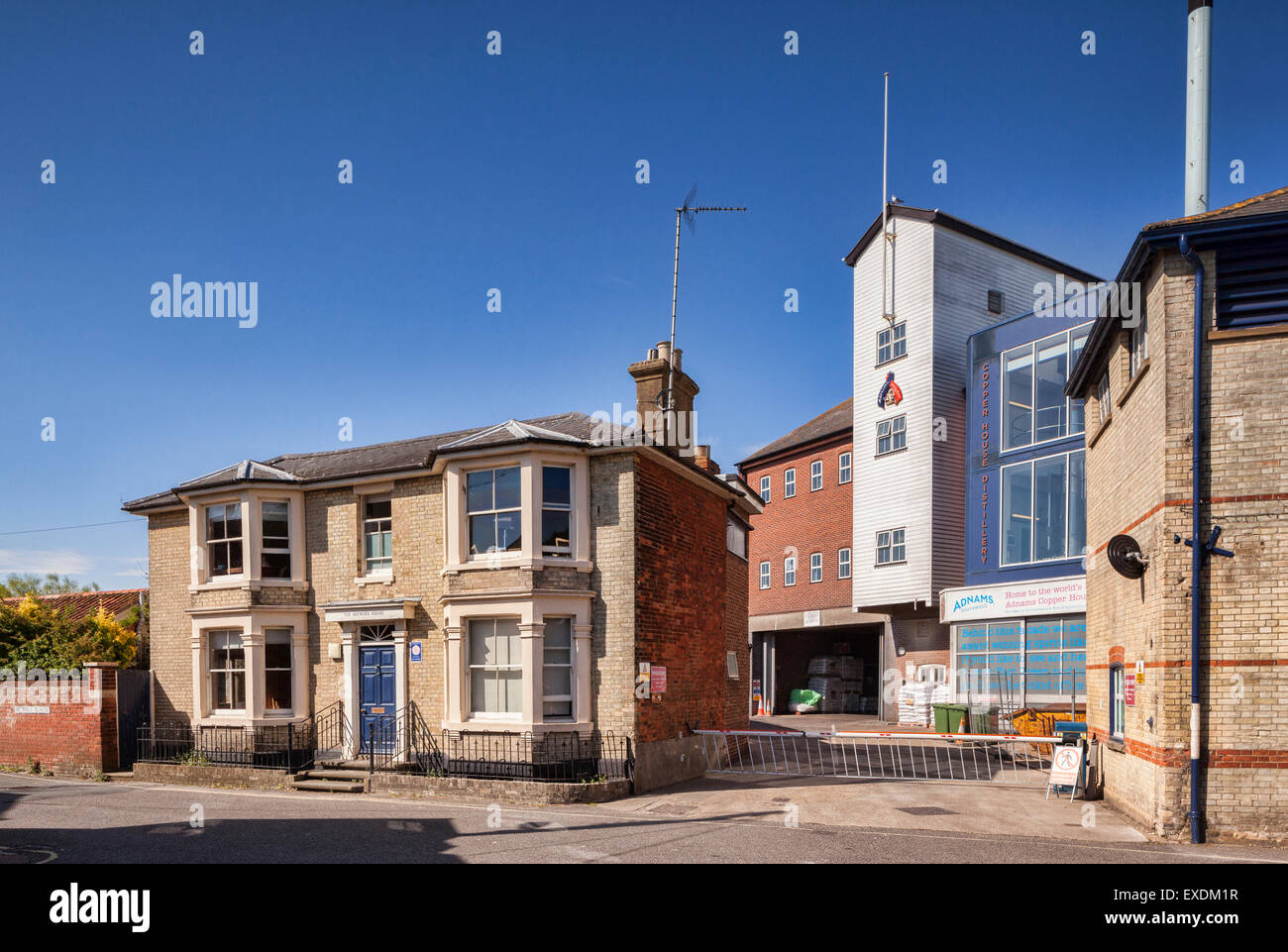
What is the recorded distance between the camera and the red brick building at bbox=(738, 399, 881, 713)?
115 feet

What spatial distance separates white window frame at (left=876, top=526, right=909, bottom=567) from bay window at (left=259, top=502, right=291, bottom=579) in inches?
775

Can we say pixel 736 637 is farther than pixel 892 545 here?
No

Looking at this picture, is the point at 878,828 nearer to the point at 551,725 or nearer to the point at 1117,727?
the point at 1117,727

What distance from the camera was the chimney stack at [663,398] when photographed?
17828mm

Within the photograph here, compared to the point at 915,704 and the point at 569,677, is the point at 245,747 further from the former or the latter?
the point at 915,704

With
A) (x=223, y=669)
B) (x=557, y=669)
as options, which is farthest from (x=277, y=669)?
(x=557, y=669)

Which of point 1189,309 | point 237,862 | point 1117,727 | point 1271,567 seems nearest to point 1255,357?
point 1189,309

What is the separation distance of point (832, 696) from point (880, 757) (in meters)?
17.2

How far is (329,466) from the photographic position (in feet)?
66.4

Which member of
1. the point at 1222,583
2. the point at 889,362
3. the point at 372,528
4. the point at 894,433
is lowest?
the point at 1222,583

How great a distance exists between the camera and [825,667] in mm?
37625

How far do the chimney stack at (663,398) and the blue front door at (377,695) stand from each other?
23.2 feet

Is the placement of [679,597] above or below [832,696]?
above

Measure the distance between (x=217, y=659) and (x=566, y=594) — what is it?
898cm
